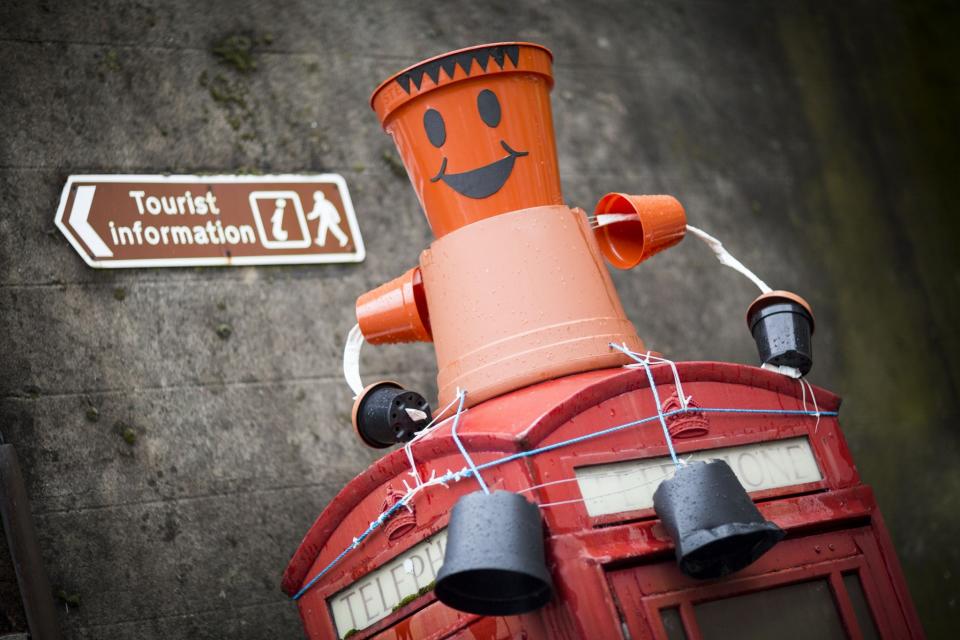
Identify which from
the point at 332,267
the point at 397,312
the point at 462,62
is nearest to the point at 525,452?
the point at 397,312

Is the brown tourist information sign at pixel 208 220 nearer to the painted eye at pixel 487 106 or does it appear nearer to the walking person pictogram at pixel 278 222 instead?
the walking person pictogram at pixel 278 222

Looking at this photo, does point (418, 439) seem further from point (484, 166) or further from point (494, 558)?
point (484, 166)

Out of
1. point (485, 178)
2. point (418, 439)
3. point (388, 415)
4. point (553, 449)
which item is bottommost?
point (553, 449)

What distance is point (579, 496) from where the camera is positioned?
2.51 metres

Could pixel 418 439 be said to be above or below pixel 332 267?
below

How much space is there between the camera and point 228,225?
4117mm

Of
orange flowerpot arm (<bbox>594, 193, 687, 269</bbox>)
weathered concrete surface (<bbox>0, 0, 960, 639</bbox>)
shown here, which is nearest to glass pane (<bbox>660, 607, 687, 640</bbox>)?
orange flowerpot arm (<bbox>594, 193, 687, 269</bbox>)

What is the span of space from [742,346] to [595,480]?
2625 mm

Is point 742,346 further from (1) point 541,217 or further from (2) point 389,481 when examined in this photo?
(2) point 389,481

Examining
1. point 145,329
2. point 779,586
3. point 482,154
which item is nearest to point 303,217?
point 145,329

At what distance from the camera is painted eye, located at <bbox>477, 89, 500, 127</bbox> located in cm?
303

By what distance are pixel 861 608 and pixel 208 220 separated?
8.39 feet

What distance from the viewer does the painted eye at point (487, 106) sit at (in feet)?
9.95

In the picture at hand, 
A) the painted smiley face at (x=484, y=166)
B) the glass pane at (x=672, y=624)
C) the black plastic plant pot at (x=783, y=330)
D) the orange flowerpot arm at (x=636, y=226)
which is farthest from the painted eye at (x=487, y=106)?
the glass pane at (x=672, y=624)
